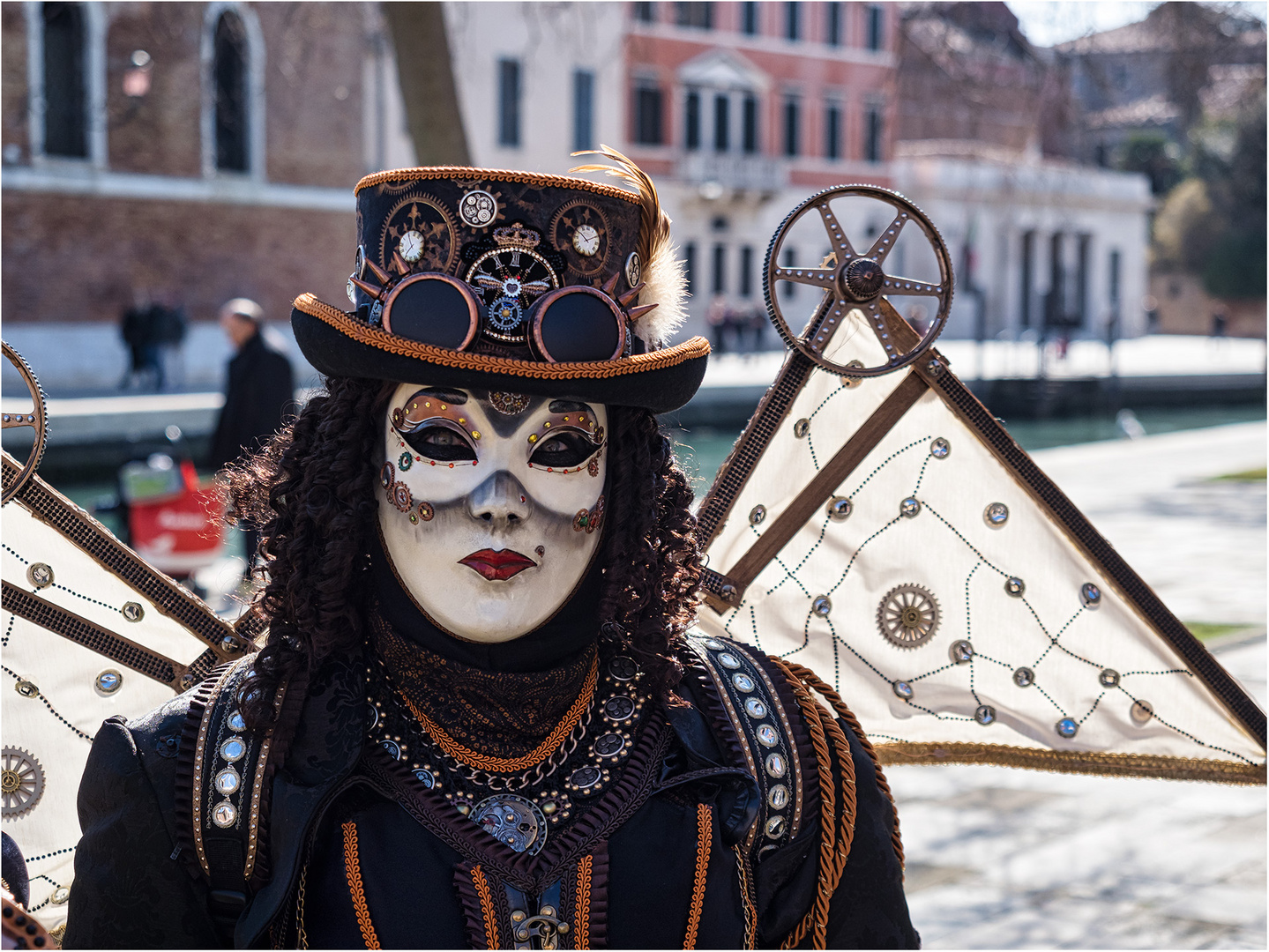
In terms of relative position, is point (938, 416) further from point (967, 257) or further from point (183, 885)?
point (967, 257)

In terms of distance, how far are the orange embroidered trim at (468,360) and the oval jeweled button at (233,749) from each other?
52 cm

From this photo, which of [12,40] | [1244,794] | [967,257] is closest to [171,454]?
[1244,794]

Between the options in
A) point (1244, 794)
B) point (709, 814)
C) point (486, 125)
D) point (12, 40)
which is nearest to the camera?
point (709, 814)

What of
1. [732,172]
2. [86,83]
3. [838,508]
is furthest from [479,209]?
[732,172]

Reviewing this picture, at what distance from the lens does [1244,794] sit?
16.3ft

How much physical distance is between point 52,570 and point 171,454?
238 inches

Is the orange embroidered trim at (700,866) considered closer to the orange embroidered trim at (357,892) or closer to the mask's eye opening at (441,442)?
the orange embroidered trim at (357,892)

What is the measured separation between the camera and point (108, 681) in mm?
2369

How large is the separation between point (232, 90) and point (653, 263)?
22195 millimetres

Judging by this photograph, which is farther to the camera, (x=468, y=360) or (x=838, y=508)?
(x=838, y=508)

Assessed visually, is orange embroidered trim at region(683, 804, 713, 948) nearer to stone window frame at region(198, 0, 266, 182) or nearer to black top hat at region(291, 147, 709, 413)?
black top hat at region(291, 147, 709, 413)

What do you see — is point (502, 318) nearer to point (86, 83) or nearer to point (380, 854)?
point (380, 854)

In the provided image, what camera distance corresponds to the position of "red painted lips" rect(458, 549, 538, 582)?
185 cm

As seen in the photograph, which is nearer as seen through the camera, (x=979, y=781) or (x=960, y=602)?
(x=960, y=602)
